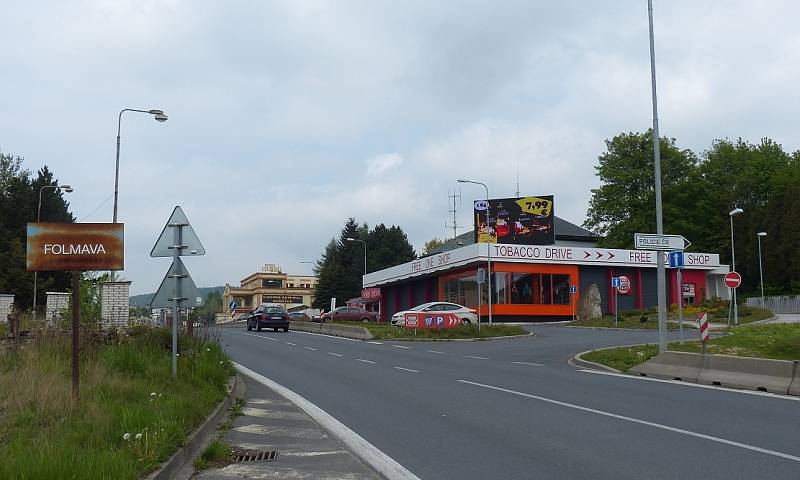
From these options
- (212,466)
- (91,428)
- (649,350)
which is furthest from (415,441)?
(649,350)

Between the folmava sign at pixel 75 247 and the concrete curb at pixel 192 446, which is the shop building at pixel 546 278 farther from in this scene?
the folmava sign at pixel 75 247

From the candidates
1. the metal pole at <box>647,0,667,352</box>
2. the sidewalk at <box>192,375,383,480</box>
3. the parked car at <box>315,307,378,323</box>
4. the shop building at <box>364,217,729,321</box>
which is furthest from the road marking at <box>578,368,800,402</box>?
the parked car at <box>315,307,378,323</box>

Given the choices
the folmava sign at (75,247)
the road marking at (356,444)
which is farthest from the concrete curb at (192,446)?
the folmava sign at (75,247)

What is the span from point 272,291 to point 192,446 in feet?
439

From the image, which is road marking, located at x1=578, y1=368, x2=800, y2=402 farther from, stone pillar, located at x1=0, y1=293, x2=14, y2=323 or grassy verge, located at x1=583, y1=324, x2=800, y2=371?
stone pillar, located at x1=0, y1=293, x2=14, y2=323

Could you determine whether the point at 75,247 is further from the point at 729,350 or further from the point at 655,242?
the point at 729,350

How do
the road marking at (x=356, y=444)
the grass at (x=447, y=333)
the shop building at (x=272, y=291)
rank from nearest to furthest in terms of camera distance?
the road marking at (x=356, y=444), the grass at (x=447, y=333), the shop building at (x=272, y=291)

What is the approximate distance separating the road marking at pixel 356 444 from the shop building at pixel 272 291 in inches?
4835

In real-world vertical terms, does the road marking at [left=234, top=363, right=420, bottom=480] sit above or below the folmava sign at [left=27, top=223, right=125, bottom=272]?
below

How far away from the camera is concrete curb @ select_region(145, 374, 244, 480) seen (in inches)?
273

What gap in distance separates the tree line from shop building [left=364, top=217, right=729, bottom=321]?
1151 cm

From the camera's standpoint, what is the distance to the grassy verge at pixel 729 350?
18969 millimetres

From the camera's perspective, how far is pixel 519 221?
60.0m

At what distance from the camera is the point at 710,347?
70.4 ft
